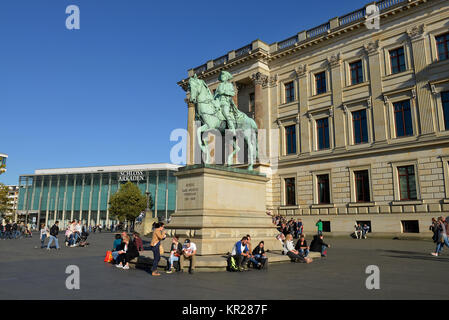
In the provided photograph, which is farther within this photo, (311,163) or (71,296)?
(311,163)

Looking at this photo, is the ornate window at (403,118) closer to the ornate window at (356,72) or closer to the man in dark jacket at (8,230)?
the ornate window at (356,72)

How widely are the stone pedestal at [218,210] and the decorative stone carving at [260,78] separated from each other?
24142 mm

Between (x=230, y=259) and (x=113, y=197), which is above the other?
(x=113, y=197)

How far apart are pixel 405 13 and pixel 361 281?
2727cm

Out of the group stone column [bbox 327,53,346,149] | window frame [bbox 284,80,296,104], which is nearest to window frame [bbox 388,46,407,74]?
stone column [bbox 327,53,346,149]

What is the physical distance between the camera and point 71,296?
669 cm

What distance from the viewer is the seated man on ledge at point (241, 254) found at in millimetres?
10734

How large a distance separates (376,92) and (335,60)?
5229 millimetres

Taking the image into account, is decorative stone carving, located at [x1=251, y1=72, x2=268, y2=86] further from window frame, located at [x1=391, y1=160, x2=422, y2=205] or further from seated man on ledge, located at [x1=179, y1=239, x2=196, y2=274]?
seated man on ledge, located at [x1=179, y1=239, x2=196, y2=274]

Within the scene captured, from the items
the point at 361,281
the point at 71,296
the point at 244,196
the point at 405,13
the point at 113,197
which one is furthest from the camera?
the point at 113,197

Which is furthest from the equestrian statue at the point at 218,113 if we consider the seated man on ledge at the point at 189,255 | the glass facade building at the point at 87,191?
the glass facade building at the point at 87,191
